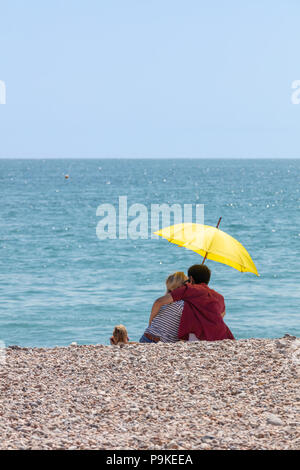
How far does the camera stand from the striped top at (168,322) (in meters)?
7.54

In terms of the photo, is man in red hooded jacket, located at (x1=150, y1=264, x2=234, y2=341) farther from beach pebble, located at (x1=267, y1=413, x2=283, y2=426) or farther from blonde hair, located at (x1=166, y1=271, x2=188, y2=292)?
beach pebble, located at (x1=267, y1=413, x2=283, y2=426)

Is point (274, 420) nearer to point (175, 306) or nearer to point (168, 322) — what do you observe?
point (175, 306)

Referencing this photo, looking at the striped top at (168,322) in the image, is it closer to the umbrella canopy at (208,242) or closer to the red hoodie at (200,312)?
the red hoodie at (200,312)

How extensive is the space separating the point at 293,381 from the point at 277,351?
3.28 feet

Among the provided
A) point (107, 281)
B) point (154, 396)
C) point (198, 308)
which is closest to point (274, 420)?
point (154, 396)

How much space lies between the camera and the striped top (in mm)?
7543

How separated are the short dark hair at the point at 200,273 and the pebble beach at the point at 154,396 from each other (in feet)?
2.45

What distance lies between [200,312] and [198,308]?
112 mm

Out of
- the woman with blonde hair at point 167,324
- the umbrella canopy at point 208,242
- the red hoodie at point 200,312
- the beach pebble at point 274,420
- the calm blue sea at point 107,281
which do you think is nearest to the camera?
the beach pebble at point 274,420

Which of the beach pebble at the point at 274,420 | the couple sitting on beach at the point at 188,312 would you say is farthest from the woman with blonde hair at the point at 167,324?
the beach pebble at the point at 274,420

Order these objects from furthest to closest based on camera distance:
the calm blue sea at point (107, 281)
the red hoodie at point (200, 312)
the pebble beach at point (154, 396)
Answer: the calm blue sea at point (107, 281) < the red hoodie at point (200, 312) < the pebble beach at point (154, 396)

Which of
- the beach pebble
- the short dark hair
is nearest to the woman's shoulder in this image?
the short dark hair

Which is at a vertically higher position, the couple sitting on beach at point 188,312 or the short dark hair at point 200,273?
the short dark hair at point 200,273
